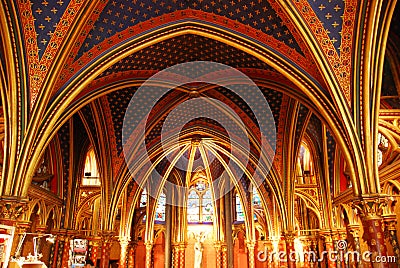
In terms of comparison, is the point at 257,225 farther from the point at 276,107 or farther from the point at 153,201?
the point at 276,107

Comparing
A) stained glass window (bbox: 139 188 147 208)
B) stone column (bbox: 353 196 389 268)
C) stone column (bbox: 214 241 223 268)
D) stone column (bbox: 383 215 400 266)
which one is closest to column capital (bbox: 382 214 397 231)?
stone column (bbox: 383 215 400 266)

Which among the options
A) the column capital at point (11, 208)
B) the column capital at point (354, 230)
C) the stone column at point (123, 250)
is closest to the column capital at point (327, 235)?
the column capital at point (354, 230)

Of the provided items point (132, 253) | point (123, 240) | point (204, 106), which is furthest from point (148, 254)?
point (204, 106)

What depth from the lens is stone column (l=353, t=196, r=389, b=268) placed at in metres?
7.14

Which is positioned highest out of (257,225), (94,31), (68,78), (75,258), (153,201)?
(94,31)

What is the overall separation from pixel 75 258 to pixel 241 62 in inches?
571

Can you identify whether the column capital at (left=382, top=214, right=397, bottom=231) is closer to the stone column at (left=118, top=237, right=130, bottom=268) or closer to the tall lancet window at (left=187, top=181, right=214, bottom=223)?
the stone column at (left=118, top=237, right=130, bottom=268)

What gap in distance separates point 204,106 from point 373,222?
8.82m

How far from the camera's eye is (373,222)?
7.35m

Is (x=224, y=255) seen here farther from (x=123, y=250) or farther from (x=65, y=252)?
(x=65, y=252)

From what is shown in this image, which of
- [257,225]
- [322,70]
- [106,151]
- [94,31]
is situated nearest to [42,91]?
[94,31]

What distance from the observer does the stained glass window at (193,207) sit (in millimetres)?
24797

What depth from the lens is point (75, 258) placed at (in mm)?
18938

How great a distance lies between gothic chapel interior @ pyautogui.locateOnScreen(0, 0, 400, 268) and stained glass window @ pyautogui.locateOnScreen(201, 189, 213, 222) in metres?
7.07
